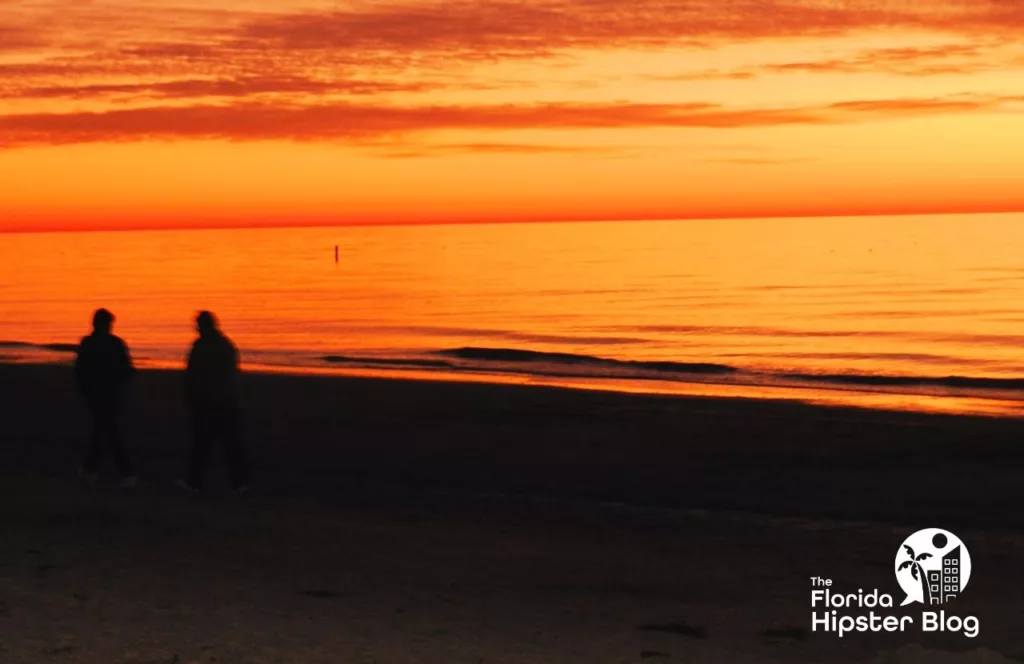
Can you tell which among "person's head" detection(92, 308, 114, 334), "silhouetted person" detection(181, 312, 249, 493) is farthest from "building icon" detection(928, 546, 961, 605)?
"person's head" detection(92, 308, 114, 334)

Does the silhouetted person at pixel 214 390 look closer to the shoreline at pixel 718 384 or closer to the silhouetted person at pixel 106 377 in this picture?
the silhouetted person at pixel 106 377

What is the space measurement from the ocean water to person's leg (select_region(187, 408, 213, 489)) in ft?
53.0

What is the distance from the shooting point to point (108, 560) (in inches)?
440

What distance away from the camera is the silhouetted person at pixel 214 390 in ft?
48.6

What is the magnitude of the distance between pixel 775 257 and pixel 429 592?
354 ft

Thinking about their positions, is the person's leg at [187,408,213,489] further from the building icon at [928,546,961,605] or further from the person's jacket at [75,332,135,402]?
the building icon at [928,546,961,605]

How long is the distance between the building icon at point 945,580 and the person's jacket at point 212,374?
7.93 m

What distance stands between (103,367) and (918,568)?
30.8 ft

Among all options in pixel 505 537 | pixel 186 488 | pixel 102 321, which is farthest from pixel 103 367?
pixel 505 537

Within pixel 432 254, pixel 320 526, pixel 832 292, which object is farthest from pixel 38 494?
pixel 432 254

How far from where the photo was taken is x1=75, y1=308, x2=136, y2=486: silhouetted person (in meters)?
15.2

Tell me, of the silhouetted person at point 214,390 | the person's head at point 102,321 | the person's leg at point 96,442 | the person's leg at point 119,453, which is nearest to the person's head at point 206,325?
the silhouetted person at point 214,390

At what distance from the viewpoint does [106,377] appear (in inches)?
601

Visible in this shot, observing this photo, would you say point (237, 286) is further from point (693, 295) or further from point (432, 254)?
point (432, 254)
